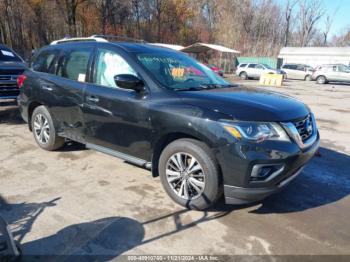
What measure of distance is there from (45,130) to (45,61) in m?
1.15

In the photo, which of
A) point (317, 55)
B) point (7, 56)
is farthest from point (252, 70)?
point (7, 56)

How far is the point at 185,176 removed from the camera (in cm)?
366

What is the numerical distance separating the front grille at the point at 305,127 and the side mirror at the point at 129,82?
5.88ft

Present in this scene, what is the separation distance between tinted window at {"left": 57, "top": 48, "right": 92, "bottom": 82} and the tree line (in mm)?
25587

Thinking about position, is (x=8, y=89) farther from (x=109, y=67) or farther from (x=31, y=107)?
(x=109, y=67)

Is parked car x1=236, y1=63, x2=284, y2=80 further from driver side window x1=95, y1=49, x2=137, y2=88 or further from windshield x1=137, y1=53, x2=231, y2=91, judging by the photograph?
driver side window x1=95, y1=49, x2=137, y2=88

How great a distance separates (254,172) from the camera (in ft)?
10.5

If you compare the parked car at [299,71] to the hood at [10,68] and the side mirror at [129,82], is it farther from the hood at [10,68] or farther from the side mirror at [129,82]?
the side mirror at [129,82]

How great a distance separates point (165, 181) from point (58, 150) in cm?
258

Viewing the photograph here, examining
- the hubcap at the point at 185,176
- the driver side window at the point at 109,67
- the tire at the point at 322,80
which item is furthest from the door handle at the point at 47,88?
the tire at the point at 322,80

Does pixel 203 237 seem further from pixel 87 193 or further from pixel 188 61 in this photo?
pixel 188 61

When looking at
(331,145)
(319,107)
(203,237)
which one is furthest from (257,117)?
(319,107)

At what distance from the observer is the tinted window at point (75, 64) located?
4676 mm

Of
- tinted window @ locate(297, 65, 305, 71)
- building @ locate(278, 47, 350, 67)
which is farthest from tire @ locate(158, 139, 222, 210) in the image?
building @ locate(278, 47, 350, 67)
